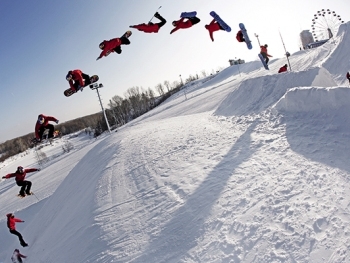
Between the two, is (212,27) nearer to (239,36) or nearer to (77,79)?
(239,36)

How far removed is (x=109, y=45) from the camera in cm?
870

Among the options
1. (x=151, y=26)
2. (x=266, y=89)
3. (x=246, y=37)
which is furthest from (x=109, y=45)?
(x=266, y=89)

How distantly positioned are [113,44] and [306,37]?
52065 millimetres

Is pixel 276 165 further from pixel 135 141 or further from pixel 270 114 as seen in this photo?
pixel 135 141

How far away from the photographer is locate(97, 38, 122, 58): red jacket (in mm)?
8664

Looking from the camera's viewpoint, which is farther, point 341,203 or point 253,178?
point 253,178

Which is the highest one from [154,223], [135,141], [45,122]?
[45,122]

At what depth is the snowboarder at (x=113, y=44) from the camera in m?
8.66

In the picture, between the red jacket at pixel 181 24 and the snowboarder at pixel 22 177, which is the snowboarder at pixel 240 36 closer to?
Answer: the red jacket at pixel 181 24

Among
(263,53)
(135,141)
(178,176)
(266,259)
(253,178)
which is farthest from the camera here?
(263,53)

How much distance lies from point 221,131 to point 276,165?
4.07m

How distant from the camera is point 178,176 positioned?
686 cm

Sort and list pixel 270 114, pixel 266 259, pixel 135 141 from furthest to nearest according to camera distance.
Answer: pixel 135 141
pixel 270 114
pixel 266 259

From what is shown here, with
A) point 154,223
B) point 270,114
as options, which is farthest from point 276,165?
point 270,114
